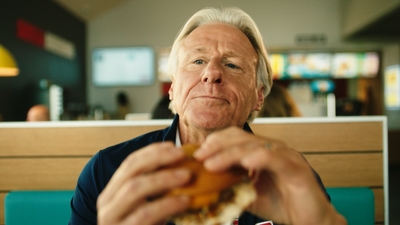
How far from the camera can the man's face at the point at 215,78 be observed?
1.09 metres

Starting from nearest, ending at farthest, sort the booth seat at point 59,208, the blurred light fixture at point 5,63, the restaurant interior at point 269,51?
the booth seat at point 59,208
the blurred light fixture at point 5,63
the restaurant interior at point 269,51

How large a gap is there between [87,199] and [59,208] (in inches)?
28.3

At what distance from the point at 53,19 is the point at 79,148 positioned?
18.5 feet

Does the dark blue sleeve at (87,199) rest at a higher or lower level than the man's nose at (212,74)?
lower

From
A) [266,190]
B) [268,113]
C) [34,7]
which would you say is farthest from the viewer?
[34,7]

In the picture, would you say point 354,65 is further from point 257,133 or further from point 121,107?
point 257,133

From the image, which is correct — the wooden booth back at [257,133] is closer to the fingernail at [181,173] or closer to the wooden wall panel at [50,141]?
the wooden wall panel at [50,141]

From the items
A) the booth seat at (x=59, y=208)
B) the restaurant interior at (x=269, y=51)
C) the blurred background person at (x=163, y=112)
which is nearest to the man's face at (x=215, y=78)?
the booth seat at (x=59, y=208)

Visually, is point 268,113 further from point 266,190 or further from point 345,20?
point 345,20

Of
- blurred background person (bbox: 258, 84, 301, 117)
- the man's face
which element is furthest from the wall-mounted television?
the man's face

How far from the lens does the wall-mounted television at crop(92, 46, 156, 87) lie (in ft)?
27.6

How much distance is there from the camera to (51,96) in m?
6.29

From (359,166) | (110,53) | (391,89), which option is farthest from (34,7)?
(391,89)

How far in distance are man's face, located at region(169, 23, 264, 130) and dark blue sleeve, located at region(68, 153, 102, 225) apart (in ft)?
1.16
